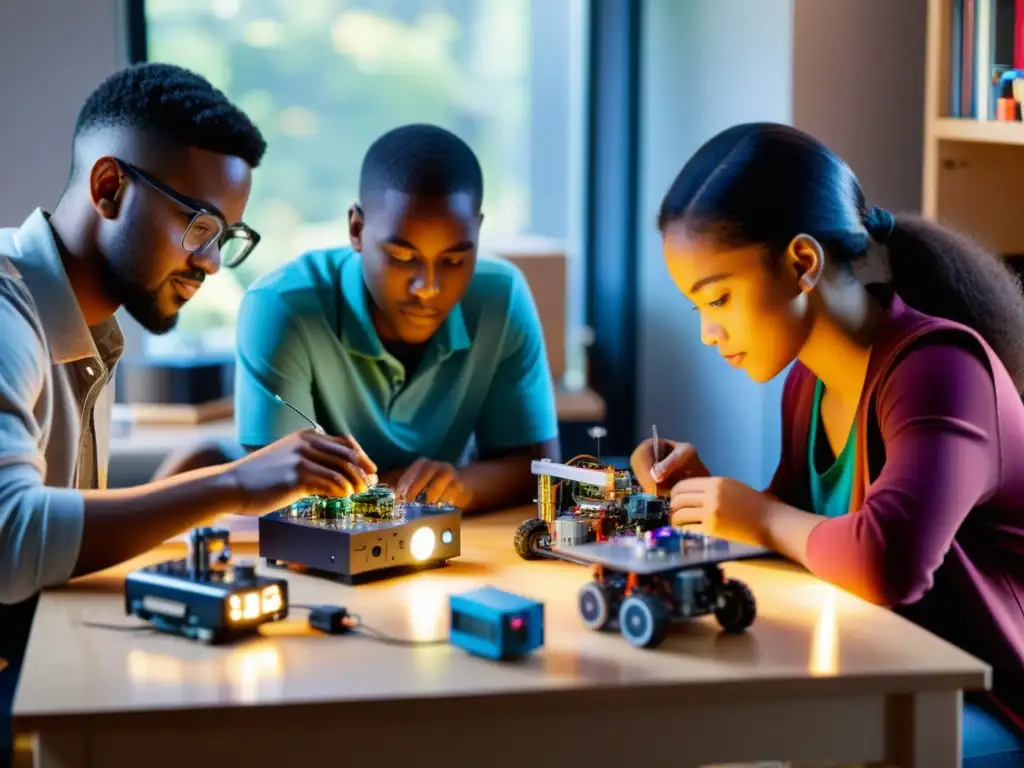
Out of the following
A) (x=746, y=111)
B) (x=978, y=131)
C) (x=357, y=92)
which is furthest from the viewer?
(x=357, y=92)

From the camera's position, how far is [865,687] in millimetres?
1296

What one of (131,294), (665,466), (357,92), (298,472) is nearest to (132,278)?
(131,294)

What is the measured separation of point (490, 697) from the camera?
1.24 meters

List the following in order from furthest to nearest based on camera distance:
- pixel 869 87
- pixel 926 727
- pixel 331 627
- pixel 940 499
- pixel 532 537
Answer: pixel 869 87 < pixel 532 537 < pixel 940 499 < pixel 331 627 < pixel 926 727

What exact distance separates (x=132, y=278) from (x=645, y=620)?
91 centimetres

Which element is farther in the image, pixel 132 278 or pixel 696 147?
pixel 696 147

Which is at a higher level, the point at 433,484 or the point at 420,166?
the point at 420,166

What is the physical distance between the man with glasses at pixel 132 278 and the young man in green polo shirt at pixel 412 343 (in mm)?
211

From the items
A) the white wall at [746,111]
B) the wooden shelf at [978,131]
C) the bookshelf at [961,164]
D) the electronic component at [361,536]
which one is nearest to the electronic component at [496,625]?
the electronic component at [361,536]

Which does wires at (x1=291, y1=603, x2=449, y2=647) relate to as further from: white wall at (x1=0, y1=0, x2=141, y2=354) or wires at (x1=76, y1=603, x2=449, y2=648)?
white wall at (x1=0, y1=0, x2=141, y2=354)

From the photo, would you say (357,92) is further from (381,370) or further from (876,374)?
(876,374)

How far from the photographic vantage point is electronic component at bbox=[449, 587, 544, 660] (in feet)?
4.35

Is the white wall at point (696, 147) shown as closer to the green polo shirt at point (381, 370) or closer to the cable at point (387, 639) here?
the green polo shirt at point (381, 370)

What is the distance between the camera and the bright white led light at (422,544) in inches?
65.9
